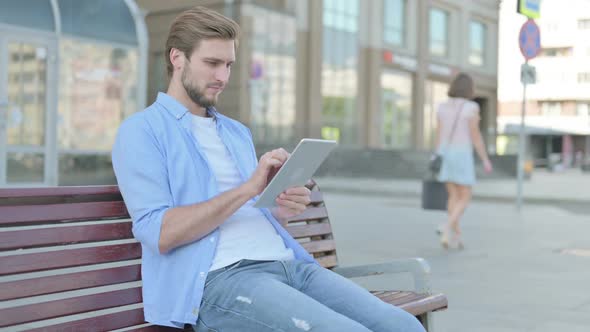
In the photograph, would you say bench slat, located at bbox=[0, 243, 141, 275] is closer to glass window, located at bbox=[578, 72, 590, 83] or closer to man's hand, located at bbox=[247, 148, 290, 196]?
man's hand, located at bbox=[247, 148, 290, 196]

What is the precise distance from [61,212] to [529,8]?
1280cm

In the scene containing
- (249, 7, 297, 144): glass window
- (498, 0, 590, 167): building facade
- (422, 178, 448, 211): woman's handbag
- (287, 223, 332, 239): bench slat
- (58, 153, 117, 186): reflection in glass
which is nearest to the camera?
(287, 223, 332, 239): bench slat

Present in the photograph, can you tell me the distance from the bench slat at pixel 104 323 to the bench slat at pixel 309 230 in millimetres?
963

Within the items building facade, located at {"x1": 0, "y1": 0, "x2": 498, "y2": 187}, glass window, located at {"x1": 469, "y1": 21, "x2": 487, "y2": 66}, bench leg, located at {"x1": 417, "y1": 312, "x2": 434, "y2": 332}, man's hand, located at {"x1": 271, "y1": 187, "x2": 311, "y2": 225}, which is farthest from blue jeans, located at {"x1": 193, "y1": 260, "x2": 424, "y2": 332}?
glass window, located at {"x1": 469, "y1": 21, "x2": 487, "y2": 66}

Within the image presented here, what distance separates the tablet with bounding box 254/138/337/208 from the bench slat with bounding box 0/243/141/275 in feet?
1.82

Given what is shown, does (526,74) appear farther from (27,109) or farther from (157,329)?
(157,329)

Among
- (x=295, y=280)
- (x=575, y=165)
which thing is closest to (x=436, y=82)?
(x=575, y=165)

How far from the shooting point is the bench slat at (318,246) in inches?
142

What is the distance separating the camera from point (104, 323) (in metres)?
2.68

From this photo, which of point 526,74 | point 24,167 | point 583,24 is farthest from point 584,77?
point 24,167

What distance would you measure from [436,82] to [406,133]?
4255 millimetres

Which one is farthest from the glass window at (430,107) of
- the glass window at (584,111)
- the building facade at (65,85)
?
the glass window at (584,111)

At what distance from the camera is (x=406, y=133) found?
138ft

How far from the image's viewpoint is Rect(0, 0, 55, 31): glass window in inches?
530
